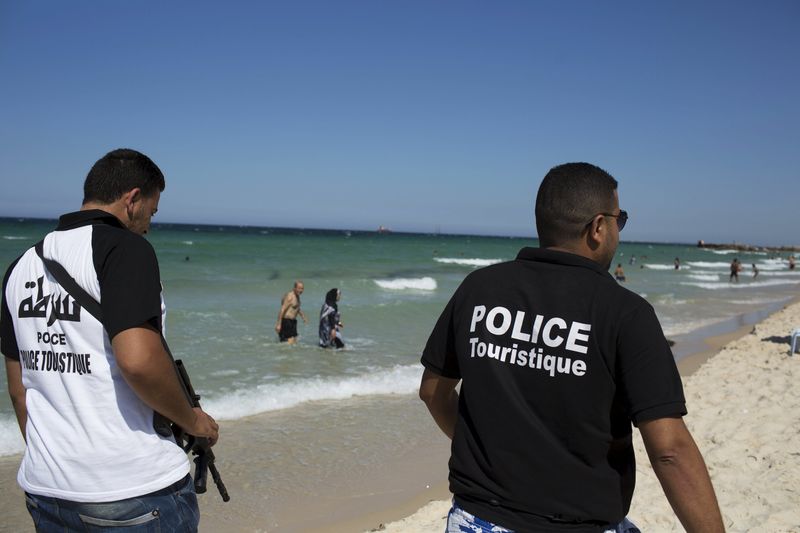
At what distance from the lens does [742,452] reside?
17.7ft

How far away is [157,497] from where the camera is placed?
200 cm

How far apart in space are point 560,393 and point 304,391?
7.47 meters

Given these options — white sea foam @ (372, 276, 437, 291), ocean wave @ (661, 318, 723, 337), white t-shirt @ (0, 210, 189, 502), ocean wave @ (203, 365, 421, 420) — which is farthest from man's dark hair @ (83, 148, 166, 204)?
white sea foam @ (372, 276, 437, 291)

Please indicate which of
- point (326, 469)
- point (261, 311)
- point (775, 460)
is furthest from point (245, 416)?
point (261, 311)

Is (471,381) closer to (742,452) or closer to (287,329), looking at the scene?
(742,452)

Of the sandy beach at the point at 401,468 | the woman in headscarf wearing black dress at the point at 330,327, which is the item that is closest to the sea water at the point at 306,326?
the woman in headscarf wearing black dress at the point at 330,327

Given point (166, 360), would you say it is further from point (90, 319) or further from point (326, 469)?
point (326, 469)

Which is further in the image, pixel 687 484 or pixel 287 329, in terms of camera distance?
pixel 287 329

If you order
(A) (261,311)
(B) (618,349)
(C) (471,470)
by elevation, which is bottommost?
(A) (261,311)

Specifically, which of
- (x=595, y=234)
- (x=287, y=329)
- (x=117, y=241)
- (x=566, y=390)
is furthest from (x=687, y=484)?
(x=287, y=329)

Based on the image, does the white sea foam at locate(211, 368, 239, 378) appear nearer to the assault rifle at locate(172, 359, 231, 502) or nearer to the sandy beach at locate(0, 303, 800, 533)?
Answer: the sandy beach at locate(0, 303, 800, 533)

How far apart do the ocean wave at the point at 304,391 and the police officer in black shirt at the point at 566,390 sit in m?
6.29

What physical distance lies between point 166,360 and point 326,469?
4.34 metres

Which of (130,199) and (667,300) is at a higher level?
(130,199)
